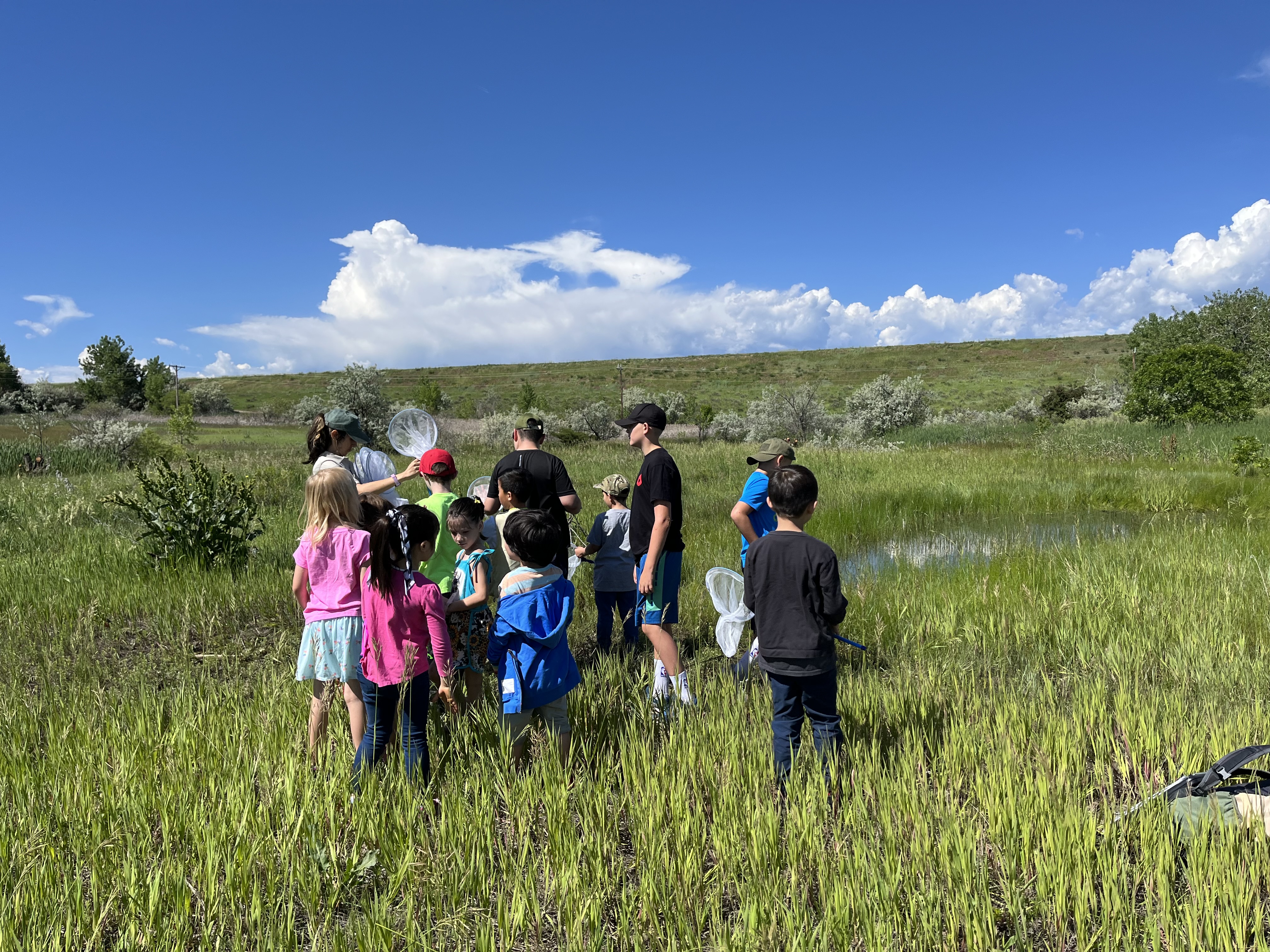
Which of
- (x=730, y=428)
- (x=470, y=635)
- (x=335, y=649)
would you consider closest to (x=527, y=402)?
(x=730, y=428)

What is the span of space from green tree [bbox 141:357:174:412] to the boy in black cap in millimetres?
65820

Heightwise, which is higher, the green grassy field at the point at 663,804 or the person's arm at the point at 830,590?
the person's arm at the point at 830,590

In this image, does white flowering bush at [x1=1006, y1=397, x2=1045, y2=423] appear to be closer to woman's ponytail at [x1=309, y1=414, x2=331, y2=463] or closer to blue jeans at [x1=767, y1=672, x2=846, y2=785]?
blue jeans at [x1=767, y1=672, x2=846, y2=785]

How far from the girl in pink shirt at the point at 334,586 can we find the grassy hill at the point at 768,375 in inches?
2253

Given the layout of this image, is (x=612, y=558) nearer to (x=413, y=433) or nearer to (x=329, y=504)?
(x=413, y=433)

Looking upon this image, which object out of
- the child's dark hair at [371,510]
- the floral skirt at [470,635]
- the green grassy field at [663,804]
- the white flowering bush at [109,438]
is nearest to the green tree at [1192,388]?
the green grassy field at [663,804]

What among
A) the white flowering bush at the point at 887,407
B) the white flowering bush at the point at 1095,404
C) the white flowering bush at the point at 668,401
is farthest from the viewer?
the white flowering bush at the point at 668,401

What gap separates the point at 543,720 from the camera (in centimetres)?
332

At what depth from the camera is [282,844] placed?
2590mm

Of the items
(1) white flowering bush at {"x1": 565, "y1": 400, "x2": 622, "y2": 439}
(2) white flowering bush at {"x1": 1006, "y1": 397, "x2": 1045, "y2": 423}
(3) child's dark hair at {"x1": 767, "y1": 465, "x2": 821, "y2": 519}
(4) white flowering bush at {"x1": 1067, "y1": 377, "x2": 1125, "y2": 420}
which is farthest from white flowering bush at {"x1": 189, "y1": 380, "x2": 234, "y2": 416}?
(3) child's dark hair at {"x1": 767, "y1": 465, "x2": 821, "y2": 519}

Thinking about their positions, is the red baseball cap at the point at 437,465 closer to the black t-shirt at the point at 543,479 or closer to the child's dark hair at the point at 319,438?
the black t-shirt at the point at 543,479

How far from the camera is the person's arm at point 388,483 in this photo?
463cm

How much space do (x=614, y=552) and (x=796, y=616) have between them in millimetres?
2055

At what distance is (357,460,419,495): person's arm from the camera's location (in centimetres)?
463
